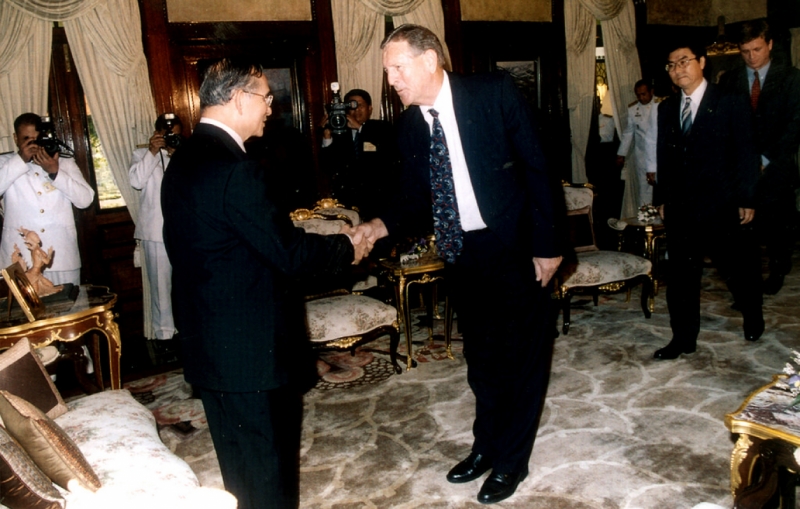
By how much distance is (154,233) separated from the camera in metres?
4.82

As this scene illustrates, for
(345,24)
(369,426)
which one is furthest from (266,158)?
(369,426)

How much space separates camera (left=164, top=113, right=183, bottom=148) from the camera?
14.6ft

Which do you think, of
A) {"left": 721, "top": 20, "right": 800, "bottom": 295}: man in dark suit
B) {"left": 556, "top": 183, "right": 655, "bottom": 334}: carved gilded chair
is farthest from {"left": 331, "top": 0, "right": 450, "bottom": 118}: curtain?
Answer: {"left": 721, "top": 20, "right": 800, "bottom": 295}: man in dark suit

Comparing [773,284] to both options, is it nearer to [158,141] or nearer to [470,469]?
[470,469]

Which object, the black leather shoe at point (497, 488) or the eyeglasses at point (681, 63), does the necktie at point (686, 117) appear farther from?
the black leather shoe at point (497, 488)

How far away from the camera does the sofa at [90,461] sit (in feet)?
5.14

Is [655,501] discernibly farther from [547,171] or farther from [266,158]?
[266,158]

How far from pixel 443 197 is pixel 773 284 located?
13.6 feet

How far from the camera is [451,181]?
93.3 inches

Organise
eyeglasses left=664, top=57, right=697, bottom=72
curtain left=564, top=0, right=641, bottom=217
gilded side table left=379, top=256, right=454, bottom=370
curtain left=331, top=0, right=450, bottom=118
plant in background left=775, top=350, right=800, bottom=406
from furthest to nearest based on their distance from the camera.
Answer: curtain left=564, top=0, right=641, bottom=217 → curtain left=331, top=0, right=450, bottom=118 → gilded side table left=379, top=256, right=454, bottom=370 → eyeglasses left=664, top=57, right=697, bottom=72 → plant in background left=775, top=350, right=800, bottom=406

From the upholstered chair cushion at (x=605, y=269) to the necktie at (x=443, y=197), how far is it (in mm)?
2151

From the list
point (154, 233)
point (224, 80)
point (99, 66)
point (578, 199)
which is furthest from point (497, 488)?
point (99, 66)

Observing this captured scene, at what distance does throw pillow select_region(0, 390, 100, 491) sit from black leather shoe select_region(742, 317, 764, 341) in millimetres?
3946

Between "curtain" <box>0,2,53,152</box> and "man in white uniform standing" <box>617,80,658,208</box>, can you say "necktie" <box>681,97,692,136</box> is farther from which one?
"curtain" <box>0,2,53,152</box>
